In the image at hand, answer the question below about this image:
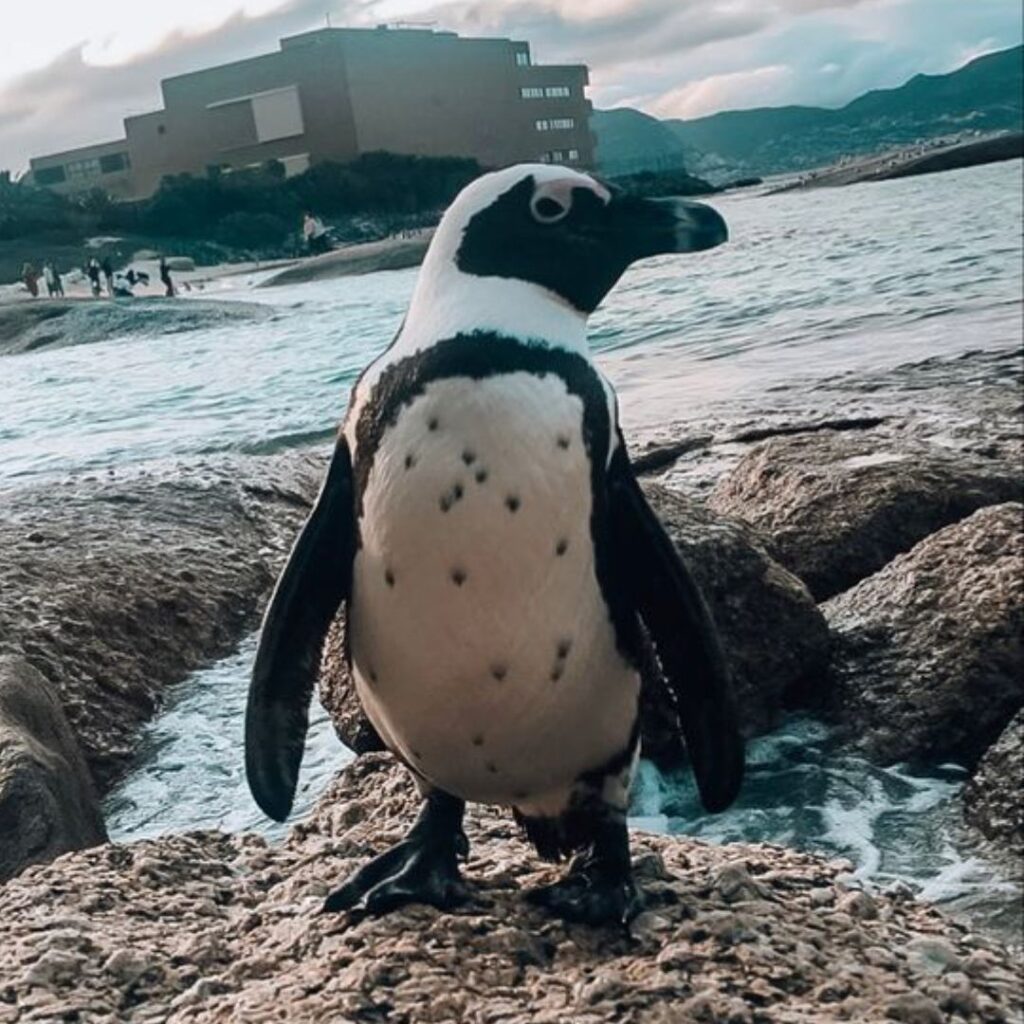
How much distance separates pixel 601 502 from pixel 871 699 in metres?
2.39

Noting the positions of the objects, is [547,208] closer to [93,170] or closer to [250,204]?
[250,204]

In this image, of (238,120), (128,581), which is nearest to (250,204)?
(238,120)

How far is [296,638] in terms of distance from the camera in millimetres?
2607

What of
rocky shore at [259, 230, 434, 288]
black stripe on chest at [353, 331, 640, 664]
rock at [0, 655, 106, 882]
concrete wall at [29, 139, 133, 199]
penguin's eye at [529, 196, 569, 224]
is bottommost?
rocky shore at [259, 230, 434, 288]

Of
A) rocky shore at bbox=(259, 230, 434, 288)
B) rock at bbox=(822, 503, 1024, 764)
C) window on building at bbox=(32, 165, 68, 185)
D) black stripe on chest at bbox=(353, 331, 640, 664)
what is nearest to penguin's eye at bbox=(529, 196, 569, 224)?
black stripe on chest at bbox=(353, 331, 640, 664)

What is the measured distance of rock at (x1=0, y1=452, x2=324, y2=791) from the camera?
5.00 metres

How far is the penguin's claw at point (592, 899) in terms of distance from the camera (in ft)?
8.11

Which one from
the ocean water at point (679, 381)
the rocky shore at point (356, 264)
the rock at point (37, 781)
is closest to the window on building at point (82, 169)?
the rocky shore at point (356, 264)

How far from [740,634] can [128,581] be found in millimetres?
2369

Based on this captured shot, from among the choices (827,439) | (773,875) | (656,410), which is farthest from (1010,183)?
(773,875)

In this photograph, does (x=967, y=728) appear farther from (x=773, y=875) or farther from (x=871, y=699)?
(x=773, y=875)

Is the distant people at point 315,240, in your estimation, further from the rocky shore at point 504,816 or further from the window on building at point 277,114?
the rocky shore at point 504,816

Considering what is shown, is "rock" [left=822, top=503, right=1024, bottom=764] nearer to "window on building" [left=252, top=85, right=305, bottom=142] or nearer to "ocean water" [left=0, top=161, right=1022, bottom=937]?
"ocean water" [left=0, top=161, right=1022, bottom=937]

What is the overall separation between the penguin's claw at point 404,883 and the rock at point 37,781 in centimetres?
120
